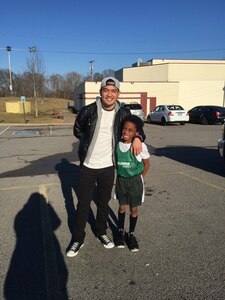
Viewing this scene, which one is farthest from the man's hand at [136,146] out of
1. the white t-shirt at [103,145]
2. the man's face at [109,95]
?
the man's face at [109,95]

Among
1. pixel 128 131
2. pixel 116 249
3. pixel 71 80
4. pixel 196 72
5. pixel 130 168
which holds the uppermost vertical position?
pixel 71 80

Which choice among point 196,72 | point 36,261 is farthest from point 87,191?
point 196,72

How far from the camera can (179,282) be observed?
294cm

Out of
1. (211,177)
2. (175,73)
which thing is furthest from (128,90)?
(211,177)

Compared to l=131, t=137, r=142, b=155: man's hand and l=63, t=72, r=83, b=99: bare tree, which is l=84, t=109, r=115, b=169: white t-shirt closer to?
l=131, t=137, r=142, b=155: man's hand

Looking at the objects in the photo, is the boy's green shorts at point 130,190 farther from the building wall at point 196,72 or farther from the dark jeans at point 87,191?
the building wall at point 196,72

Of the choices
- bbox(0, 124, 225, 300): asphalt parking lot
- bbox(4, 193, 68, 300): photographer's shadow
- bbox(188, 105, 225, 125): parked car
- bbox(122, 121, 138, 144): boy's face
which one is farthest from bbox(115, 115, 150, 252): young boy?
bbox(188, 105, 225, 125): parked car

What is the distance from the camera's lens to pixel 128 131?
11.0 feet

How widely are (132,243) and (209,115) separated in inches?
820

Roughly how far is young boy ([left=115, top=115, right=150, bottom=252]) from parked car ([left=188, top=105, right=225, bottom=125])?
67.0 ft

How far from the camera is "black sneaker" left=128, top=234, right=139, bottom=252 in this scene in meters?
3.57

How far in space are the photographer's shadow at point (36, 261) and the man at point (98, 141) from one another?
29 centimetres

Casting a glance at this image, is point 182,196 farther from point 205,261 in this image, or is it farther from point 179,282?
point 179,282

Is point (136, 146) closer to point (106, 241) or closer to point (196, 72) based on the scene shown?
point (106, 241)
